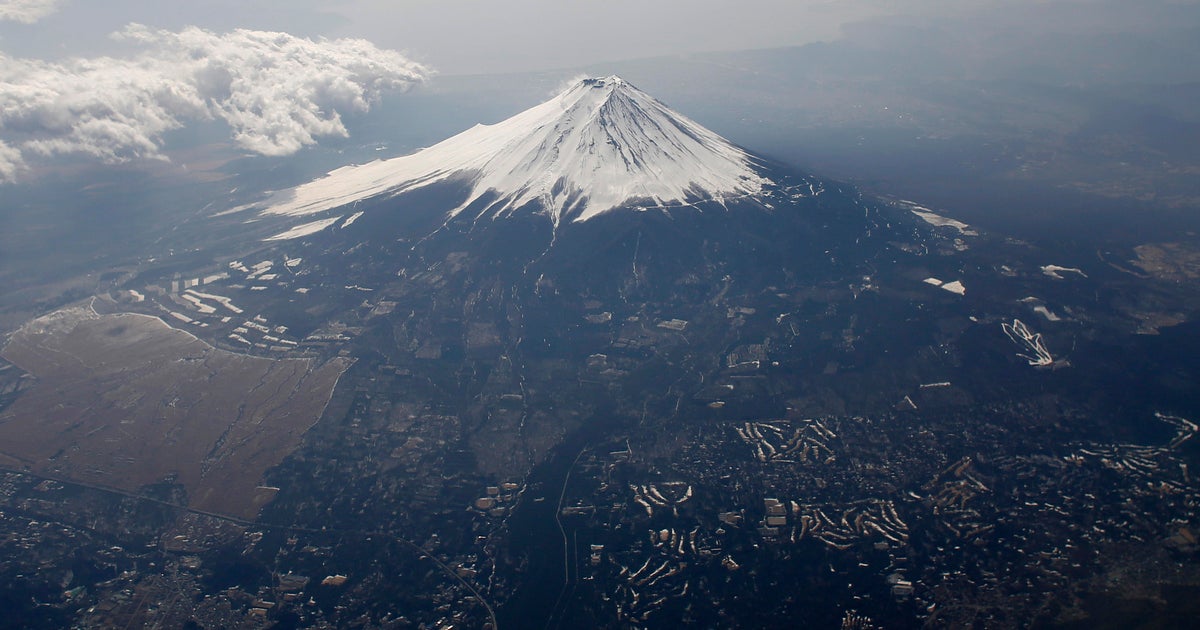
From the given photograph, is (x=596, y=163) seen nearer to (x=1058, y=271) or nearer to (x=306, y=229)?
(x=306, y=229)

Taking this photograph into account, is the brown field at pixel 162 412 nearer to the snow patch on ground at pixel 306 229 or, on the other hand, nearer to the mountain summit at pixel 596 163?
the snow patch on ground at pixel 306 229

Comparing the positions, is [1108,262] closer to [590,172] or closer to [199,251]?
[590,172]

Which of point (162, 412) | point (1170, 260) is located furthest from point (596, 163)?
point (1170, 260)

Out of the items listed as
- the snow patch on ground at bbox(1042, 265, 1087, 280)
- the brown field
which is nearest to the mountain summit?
the brown field

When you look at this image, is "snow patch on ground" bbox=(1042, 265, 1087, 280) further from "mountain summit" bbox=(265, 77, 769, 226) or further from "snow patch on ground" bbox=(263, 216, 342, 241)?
"snow patch on ground" bbox=(263, 216, 342, 241)

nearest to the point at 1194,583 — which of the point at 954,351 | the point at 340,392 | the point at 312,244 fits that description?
the point at 954,351

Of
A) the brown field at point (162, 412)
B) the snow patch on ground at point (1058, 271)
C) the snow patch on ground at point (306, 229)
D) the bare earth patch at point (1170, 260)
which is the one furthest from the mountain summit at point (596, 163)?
the bare earth patch at point (1170, 260)
